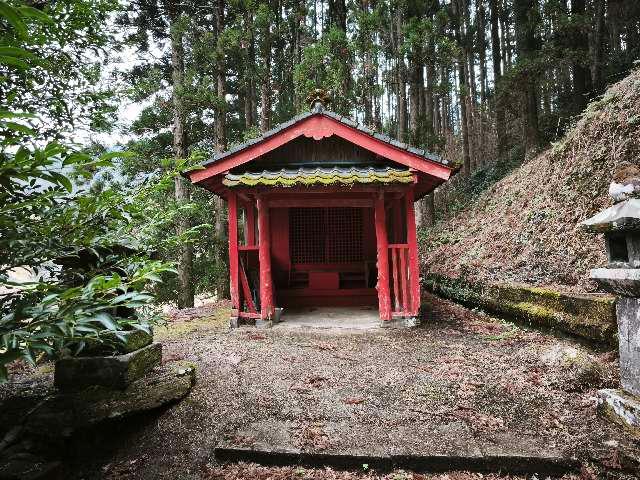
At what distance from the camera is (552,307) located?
209 inches

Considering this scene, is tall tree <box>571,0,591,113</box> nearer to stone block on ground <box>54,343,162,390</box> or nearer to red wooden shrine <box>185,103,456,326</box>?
red wooden shrine <box>185,103,456,326</box>

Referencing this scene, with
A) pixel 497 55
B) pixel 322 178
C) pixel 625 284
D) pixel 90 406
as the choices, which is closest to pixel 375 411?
pixel 625 284

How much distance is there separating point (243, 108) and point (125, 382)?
16.0 m

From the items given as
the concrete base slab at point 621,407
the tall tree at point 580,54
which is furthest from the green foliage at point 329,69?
the concrete base slab at point 621,407

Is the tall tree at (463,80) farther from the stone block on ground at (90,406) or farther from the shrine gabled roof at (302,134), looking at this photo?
the stone block on ground at (90,406)

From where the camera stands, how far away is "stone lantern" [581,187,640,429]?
2.81 metres

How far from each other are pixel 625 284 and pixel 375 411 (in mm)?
2322

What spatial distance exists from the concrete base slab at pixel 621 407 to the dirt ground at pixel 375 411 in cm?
9

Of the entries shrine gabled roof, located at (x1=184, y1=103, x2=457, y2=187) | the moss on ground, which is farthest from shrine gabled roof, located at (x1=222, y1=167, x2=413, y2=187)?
the moss on ground

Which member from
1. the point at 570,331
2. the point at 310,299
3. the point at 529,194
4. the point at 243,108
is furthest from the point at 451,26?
the point at 570,331

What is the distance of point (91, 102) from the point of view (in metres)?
4.31

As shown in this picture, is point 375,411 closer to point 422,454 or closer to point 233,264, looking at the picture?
point 422,454

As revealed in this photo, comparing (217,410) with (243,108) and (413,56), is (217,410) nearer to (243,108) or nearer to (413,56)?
(413,56)

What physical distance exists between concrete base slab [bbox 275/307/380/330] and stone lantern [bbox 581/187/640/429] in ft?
13.6
